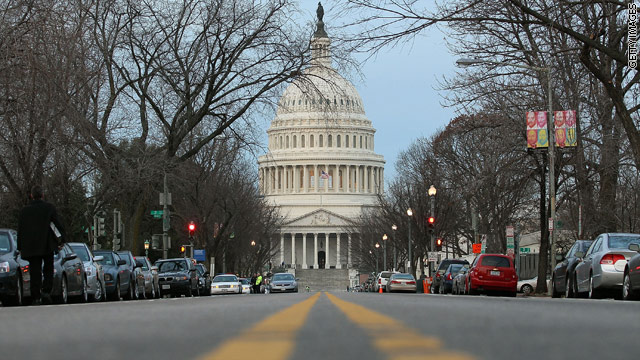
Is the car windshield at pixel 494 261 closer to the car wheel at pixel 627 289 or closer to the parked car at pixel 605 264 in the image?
the parked car at pixel 605 264

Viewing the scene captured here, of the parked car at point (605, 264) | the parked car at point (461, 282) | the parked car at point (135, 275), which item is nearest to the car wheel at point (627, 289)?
the parked car at point (605, 264)

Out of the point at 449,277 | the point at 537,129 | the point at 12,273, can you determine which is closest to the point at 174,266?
the point at 449,277

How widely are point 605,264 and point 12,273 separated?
12327mm

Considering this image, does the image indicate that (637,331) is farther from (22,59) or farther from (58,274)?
(22,59)

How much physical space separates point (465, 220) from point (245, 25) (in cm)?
4120

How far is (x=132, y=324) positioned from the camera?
655 cm

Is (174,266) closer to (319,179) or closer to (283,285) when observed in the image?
(283,285)

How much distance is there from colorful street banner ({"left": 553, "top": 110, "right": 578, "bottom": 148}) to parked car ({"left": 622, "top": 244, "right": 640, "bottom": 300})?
42.9 feet

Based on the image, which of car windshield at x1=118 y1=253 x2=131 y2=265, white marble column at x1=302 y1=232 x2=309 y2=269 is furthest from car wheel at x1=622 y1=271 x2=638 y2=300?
white marble column at x1=302 y1=232 x2=309 y2=269

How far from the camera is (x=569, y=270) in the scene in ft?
83.1

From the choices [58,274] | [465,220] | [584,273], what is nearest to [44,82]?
[58,274]

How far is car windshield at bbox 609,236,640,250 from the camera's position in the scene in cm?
2231

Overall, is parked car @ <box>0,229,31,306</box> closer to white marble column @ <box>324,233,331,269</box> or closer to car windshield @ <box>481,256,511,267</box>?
car windshield @ <box>481,256,511,267</box>

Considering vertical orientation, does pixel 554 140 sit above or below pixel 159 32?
below
